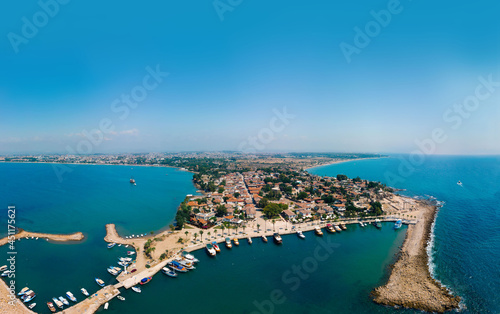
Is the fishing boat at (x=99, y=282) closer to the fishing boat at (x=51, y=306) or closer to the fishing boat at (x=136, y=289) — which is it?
the fishing boat at (x=136, y=289)

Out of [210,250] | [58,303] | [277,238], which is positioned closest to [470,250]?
[277,238]

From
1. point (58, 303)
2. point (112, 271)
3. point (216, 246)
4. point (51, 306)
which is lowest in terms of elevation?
point (51, 306)

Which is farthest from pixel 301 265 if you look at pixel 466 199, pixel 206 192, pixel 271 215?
pixel 466 199

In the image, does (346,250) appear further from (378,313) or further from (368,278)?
(378,313)

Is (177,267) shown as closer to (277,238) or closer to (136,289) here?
(136,289)

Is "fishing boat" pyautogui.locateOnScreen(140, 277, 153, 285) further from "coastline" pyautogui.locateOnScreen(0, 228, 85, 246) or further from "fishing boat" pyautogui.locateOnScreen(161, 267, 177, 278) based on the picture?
"coastline" pyautogui.locateOnScreen(0, 228, 85, 246)

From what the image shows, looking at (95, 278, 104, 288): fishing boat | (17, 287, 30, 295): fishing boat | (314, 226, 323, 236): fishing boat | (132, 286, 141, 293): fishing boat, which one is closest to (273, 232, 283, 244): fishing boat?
(314, 226, 323, 236): fishing boat
